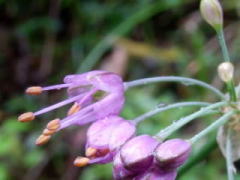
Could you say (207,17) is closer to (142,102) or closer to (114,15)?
(142,102)

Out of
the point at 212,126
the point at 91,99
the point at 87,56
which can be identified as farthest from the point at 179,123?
the point at 87,56

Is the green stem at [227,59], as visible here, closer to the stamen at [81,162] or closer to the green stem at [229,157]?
the green stem at [229,157]

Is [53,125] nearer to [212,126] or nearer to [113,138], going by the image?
[113,138]

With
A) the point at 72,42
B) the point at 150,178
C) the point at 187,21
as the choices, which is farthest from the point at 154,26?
the point at 150,178

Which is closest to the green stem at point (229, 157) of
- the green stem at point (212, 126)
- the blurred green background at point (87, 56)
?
the green stem at point (212, 126)

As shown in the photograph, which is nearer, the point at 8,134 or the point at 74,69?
the point at 8,134

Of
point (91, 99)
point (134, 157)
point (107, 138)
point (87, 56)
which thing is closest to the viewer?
point (134, 157)

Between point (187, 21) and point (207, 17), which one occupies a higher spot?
point (207, 17)
